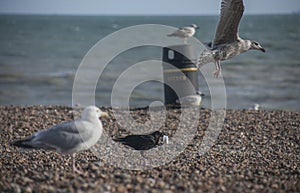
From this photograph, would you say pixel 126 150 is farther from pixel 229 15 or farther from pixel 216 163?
pixel 229 15

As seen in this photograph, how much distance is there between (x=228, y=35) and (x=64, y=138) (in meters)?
4.32

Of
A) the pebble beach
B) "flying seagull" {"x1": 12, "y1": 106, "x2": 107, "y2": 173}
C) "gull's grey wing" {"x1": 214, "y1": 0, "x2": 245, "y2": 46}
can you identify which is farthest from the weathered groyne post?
"flying seagull" {"x1": 12, "y1": 106, "x2": 107, "y2": 173}

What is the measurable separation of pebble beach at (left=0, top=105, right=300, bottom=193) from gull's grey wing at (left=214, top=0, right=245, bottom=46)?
73.8 inches

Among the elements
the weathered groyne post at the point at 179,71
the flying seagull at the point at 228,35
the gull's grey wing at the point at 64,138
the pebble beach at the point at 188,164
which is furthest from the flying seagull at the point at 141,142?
the weathered groyne post at the point at 179,71

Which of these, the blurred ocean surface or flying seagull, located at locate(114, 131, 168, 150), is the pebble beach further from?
the blurred ocean surface

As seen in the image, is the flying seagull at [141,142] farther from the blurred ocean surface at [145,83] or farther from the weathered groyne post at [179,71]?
Answer: the blurred ocean surface at [145,83]

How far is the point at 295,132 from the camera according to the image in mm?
9648

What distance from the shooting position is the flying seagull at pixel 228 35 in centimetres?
835

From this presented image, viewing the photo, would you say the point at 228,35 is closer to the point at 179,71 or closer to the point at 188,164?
the point at 179,71

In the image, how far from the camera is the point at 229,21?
8664 mm

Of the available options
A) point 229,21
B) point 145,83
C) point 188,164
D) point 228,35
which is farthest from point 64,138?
point 145,83

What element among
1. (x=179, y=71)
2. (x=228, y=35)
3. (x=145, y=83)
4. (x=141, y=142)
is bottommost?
(x=141, y=142)

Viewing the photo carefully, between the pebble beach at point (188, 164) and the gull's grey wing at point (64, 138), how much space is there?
1.09 feet

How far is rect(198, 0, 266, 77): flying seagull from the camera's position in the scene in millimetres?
8354
